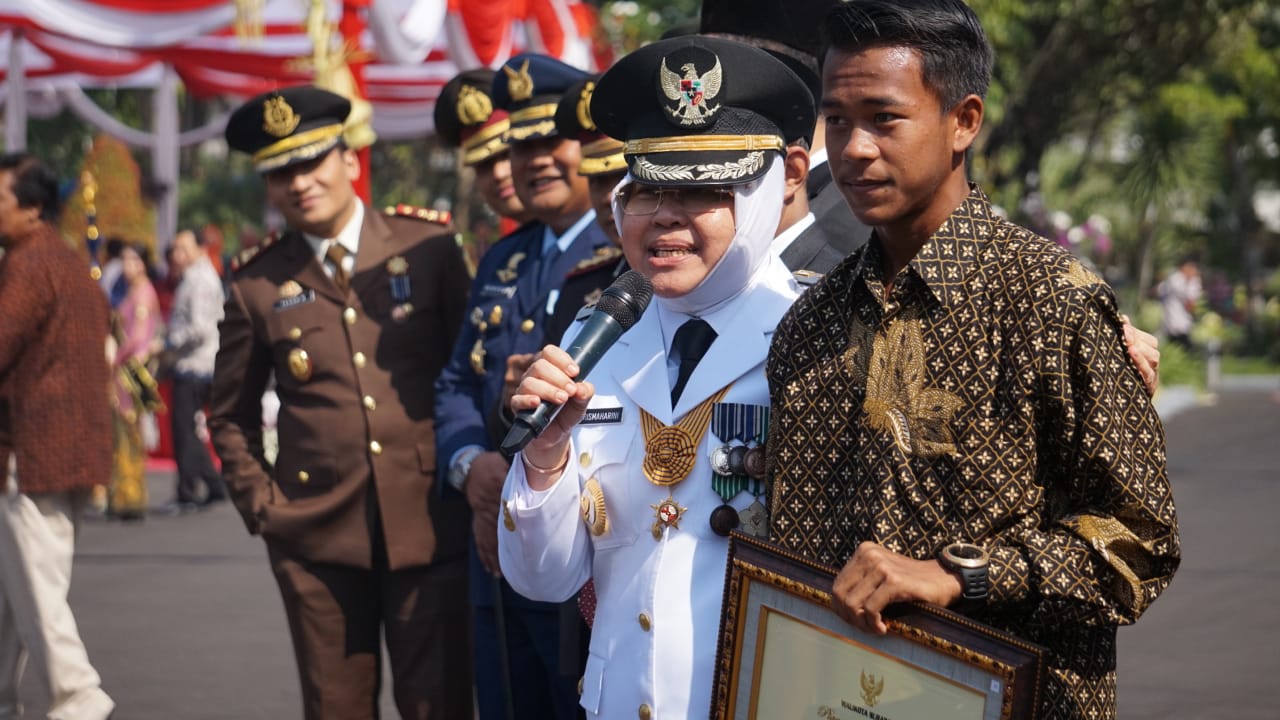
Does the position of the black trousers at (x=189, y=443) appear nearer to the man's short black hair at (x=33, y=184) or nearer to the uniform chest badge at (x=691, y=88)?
the man's short black hair at (x=33, y=184)

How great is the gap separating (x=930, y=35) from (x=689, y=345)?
0.81m

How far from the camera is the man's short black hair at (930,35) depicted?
2.15m

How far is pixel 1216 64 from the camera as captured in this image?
831 inches

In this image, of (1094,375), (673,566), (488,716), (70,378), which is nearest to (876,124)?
(1094,375)

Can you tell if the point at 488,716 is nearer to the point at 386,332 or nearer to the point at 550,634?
the point at 550,634

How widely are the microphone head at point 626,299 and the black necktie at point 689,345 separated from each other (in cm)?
10

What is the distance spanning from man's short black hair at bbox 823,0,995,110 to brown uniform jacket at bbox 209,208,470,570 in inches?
110

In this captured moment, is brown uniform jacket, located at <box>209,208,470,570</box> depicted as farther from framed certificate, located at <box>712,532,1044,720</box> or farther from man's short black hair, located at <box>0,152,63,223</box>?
framed certificate, located at <box>712,532,1044,720</box>

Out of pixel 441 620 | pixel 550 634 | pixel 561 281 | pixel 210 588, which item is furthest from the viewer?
pixel 210 588

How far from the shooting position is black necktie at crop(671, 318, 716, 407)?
274 cm

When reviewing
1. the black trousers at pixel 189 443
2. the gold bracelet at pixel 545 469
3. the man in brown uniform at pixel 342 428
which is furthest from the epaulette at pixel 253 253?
the black trousers at pixel 189 443

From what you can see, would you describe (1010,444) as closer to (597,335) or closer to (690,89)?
(597,335)

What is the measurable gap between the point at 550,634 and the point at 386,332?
1.25 m

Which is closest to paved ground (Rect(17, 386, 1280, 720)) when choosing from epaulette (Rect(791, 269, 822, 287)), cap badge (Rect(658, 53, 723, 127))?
epaulette (Rect(791, 269, 822, 287))
